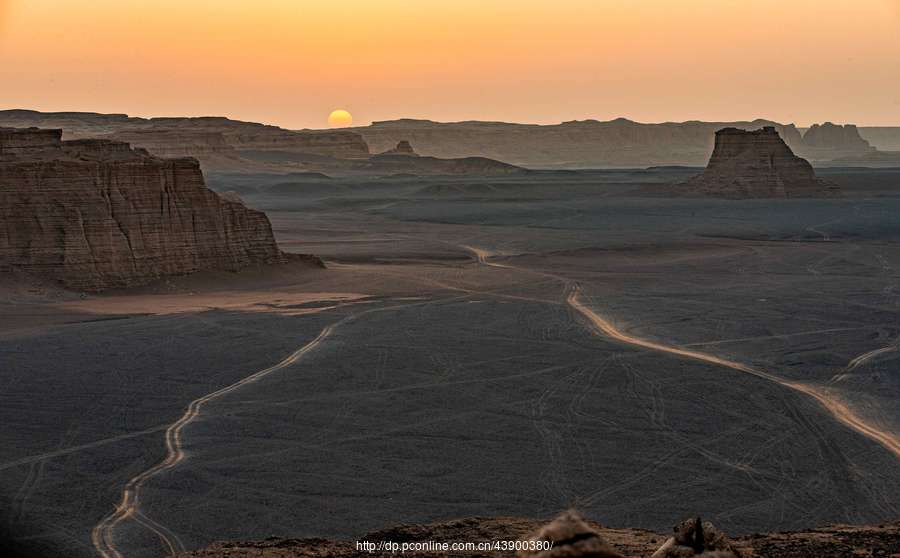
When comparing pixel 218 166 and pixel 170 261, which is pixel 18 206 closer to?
pixel 170 261

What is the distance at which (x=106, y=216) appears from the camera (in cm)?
3759

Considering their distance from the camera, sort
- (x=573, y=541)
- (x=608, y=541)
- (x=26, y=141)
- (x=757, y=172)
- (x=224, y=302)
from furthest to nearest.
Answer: (x=757, y=172) → (x=26, y=141) → (x=224, y=302) → (x=608, y=541) → (x=573, y=541)

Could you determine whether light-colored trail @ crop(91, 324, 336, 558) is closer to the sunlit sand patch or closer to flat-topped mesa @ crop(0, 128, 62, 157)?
the sunlit sand patch

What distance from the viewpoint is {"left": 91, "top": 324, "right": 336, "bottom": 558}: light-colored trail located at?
1456 cm

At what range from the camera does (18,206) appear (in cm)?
3644

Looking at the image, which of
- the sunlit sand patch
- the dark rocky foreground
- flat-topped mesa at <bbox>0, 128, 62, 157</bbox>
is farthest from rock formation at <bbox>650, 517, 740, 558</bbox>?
flat-topped mesa at <bbox>0, 128, 62, 157</bbox>

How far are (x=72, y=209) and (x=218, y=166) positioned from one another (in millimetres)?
117172

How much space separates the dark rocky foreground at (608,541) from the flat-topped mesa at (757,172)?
87.4 m

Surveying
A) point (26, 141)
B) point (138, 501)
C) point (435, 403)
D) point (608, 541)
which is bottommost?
point (138, 501)

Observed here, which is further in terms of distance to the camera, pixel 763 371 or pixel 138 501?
pixel 763 371

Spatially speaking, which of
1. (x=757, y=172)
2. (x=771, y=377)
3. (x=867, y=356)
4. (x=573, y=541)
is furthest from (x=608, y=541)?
(x=757, y=172)

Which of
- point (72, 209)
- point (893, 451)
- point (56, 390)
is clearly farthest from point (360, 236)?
point (893, 451)

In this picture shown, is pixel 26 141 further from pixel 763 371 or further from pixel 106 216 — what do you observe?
pixel 763 371

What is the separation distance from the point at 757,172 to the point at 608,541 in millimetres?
91158
